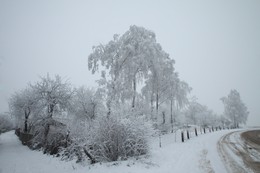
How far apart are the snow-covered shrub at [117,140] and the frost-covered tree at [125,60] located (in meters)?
8.45

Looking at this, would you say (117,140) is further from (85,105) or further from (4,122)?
(4,122)

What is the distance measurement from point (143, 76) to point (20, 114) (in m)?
22.9

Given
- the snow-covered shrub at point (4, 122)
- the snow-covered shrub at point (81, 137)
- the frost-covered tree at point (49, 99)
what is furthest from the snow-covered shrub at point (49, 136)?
the snow-covered shrub at point (4, 122)

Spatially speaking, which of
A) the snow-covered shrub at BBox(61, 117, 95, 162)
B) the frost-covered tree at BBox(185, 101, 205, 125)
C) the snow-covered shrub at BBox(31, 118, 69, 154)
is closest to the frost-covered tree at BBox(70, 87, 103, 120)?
the snow-covered shrub at BBox(31, 118, 69, 154)

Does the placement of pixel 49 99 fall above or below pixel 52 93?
below

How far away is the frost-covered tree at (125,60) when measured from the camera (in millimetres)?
15373

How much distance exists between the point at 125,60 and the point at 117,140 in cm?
1113

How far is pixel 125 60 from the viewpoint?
1614 centimetres

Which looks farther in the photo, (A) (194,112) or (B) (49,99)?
(A) (194,112)

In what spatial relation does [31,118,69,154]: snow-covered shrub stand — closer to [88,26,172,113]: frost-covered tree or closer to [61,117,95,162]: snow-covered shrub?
[61,117,95,162]: snow-covered shrub

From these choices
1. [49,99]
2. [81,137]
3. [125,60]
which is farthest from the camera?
[49,99]

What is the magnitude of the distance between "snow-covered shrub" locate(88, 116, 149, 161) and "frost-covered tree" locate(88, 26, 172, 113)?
8.45m

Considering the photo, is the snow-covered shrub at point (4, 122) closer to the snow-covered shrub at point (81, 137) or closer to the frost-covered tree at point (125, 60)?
the frost-covered tree at point (125, 60)

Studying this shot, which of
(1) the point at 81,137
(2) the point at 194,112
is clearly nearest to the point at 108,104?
(1) the point at 81,137
